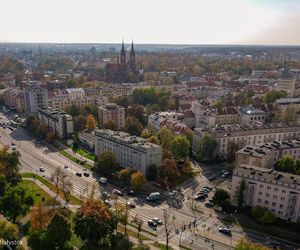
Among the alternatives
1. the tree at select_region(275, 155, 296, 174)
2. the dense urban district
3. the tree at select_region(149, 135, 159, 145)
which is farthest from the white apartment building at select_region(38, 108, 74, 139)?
the tree at select_region(275, 155, 296, 174)

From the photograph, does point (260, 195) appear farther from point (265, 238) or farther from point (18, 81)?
point (18, 81)

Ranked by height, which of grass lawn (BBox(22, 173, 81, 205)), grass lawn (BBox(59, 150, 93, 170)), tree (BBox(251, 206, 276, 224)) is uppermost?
tree (BBox(251, 206, 276, 224))

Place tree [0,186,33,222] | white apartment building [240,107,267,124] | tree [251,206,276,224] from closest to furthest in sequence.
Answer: tree [0,186,33,222], tree [251,206,276,224], white apartment building [240,107,267,124]

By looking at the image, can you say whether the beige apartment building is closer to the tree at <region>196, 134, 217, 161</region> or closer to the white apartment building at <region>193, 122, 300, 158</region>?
the white apartment building at <region>193, 122, 300, 158</region>

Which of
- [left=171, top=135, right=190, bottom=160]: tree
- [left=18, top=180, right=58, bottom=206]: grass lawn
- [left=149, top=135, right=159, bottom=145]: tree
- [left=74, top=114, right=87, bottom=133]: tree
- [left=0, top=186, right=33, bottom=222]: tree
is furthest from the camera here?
[left=74, top=114, right=87, bottom=133]: tree

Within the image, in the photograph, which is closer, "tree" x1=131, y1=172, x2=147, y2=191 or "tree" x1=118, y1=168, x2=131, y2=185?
"tree" x1=131, y1=172, x2=147, y2=191

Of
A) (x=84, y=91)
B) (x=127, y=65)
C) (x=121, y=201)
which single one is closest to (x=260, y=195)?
(x=121, y=201)

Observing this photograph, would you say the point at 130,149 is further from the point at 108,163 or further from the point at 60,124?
the point at 60,124

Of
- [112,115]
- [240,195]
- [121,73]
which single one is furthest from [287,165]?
[121,73]

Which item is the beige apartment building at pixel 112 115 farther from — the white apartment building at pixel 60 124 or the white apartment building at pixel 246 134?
the white apartment building at pixel 246 134
